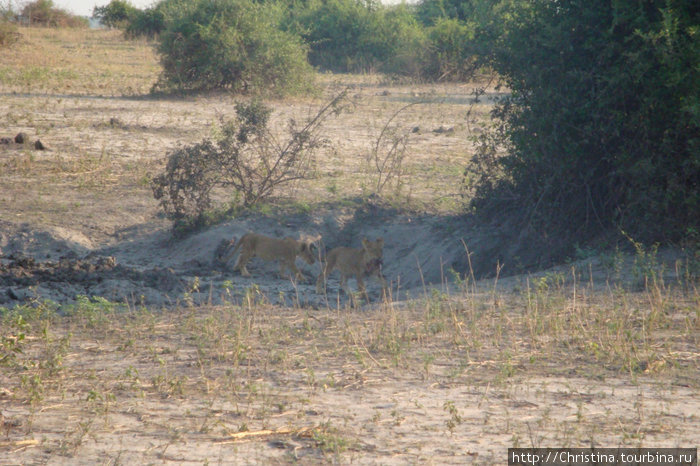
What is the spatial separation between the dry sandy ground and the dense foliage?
740 mm

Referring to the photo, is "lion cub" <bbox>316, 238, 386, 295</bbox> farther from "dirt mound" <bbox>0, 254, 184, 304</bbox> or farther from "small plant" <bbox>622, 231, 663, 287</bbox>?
"small plant" <bbox>622, 231, 663, 287</bbox>

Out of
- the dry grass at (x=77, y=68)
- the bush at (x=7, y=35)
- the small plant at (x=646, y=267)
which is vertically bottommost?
the small plant at (x=646, y=267)

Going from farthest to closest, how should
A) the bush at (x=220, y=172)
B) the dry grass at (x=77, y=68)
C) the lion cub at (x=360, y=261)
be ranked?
1. the dry grass at (x=77, y=68)
2. the bush at (x=220, y=172)
3. the lion cub at (x=360, y=261)

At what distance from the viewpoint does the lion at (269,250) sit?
1060 centimetres

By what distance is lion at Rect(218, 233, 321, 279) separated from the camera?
10.6 metres

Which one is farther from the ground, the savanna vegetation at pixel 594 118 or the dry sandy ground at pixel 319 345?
the savanna vegetation at pixel 594 118

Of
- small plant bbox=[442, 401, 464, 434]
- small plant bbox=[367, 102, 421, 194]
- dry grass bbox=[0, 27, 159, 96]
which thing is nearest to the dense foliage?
small plant bbox=[367, 102, 421, 194]

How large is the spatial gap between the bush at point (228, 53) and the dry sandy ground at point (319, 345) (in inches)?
445

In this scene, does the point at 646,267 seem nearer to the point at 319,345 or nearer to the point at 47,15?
Answer: the point at 319,345

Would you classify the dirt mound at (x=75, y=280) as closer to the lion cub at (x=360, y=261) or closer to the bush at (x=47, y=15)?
the lion cub at (x=360, y=261)

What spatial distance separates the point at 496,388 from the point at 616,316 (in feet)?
6.71

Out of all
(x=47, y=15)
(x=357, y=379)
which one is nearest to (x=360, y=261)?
(x=357, y=379)

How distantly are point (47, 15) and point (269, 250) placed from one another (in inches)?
2204

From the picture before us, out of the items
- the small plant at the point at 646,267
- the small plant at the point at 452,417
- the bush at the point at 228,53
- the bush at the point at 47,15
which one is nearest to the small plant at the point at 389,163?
the small plant at the point at 646,267
